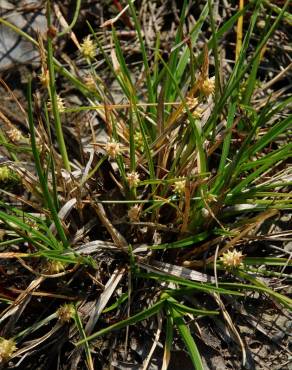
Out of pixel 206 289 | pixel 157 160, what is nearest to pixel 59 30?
pixel 157 160

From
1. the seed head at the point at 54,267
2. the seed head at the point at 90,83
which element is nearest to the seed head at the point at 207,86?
the seed head at the point at 90,83

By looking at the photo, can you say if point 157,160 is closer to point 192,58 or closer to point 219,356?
point 192,58

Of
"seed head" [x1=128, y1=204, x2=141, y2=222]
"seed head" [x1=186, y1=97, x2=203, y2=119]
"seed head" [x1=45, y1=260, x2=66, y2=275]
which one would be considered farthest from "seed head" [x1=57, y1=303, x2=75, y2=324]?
"seed head" [x1=186, y1=97, x2=203, y2=119]

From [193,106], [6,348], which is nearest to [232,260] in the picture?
[193,106]

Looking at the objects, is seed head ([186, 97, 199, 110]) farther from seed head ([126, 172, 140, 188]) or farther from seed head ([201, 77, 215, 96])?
seed head ([126, 172, 140, 188])

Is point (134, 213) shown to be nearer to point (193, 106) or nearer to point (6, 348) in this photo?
point (193, 106)
